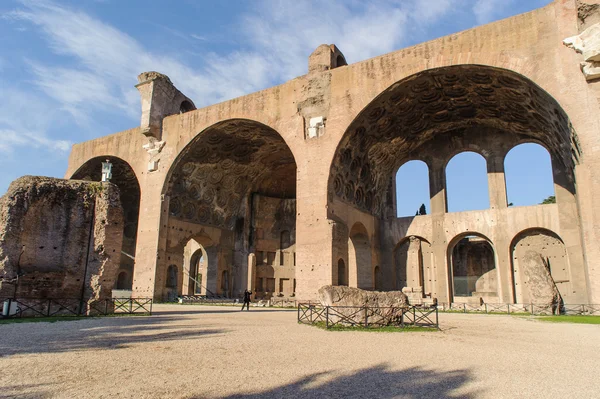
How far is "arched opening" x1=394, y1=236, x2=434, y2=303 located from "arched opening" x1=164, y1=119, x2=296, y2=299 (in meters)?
6.83

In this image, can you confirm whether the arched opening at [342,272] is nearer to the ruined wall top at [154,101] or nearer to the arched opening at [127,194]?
the ruined wall top at [154,101]

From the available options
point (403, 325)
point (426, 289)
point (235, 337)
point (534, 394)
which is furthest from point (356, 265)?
point (534, 394)

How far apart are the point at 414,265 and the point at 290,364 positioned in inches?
648

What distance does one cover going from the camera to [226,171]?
76.0ft

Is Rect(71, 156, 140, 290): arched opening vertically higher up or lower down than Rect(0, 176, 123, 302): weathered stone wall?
higher up

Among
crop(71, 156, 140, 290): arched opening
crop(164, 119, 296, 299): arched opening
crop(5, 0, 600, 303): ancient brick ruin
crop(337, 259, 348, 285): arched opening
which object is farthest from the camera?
crop(71, 156, 140, 290): arched opening

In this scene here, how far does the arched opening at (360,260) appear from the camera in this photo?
1978cm

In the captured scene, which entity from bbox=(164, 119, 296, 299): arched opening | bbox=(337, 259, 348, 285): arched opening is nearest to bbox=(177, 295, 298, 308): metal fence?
bbox=(164, 119, 296, 299): arched opening

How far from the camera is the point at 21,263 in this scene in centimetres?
1104

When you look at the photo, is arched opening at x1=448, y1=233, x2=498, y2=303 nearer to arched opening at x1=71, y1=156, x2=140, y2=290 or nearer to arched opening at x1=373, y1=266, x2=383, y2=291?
arched opening at x1=373, y1=266, x2=383, y2=291

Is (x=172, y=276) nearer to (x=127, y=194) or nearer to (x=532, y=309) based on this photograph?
(x=127, y=194)

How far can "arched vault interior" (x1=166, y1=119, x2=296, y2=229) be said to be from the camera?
67.2 ft

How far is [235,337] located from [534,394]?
15.9 ft

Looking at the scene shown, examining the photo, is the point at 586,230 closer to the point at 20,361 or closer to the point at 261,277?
the point at 20,361
